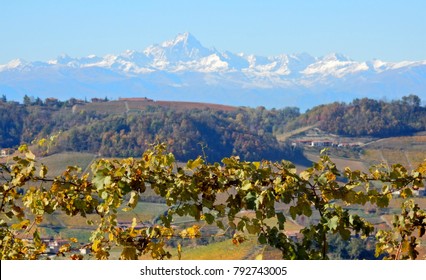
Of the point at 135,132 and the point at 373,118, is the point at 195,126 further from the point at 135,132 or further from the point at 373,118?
the point at 373,118

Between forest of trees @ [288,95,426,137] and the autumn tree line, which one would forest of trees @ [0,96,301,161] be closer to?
the autumn tree line

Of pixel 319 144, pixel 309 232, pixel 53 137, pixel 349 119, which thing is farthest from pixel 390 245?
pixel 349 119

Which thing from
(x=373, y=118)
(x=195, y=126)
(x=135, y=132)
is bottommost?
(x=135, y=132)

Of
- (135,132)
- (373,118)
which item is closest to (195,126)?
(135,132)

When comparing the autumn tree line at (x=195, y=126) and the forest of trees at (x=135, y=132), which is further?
the autumn tree line at (x=195, y=126)

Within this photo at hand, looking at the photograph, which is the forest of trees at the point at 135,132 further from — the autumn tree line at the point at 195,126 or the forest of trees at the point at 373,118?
the forest of trees at the point at 373,118

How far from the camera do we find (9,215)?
4609mm

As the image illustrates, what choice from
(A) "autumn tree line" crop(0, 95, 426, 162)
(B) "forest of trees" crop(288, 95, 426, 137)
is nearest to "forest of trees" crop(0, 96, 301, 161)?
(A) "autumn tree line" crop(0, 95, 426, 162)

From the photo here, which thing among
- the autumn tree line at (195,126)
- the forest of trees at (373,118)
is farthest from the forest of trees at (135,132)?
the forest of trees at (373,118)

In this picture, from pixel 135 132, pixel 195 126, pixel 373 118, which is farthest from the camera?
pixel 373 118

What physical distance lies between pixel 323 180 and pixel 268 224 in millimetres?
398

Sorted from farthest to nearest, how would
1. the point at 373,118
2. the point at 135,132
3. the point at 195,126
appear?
the point at 373,118, the point at 195,126, the point at 135,132
